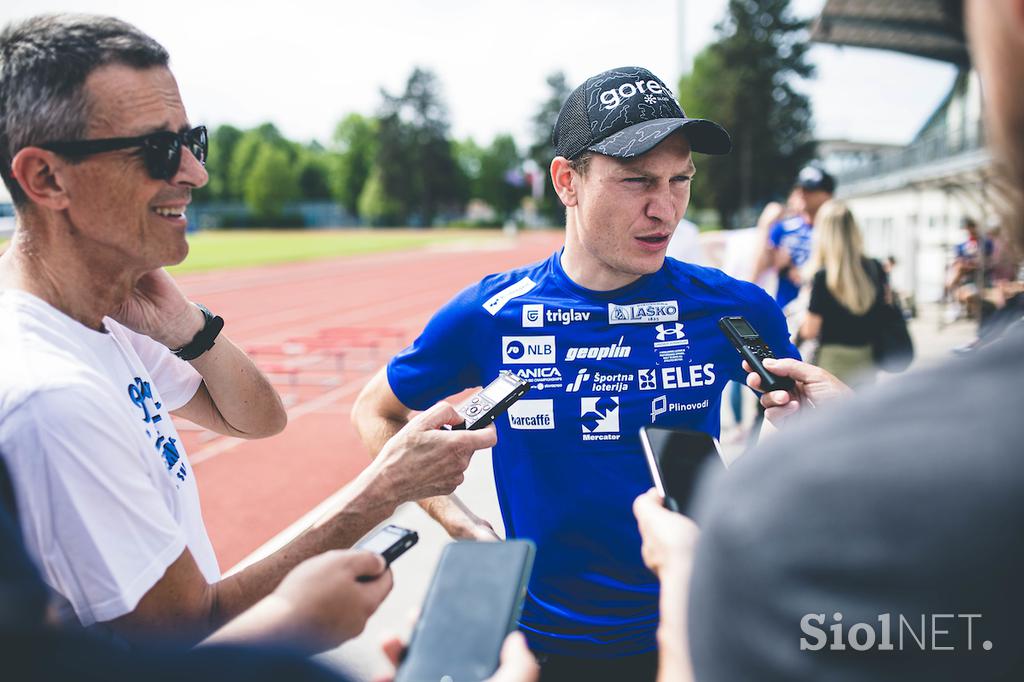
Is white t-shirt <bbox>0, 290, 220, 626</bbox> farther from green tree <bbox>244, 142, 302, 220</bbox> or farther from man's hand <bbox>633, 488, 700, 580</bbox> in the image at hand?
green tree <bbox>244, 142, 302, 220</bbox>

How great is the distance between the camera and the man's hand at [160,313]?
2029 millimetres

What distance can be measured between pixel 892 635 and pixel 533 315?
5.49ft

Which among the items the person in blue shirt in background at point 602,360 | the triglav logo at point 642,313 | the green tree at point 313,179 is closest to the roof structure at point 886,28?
the person in blue shirt in background at point 602,360

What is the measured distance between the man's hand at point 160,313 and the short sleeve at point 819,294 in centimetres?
431

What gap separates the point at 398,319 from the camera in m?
18.4

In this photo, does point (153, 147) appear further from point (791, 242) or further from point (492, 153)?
point (492, 153)

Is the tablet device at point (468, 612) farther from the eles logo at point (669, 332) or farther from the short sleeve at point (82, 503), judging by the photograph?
the eles logo at point (669, 332)

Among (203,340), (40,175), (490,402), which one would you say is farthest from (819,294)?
(40,175)

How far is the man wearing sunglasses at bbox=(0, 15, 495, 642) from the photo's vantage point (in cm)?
126

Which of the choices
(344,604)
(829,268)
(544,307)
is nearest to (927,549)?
(344,604)

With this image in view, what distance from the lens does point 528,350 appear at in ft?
7.43

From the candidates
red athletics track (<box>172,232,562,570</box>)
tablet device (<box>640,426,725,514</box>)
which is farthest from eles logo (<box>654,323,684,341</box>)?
red athletics track (<box>172,232,562,570</box>)

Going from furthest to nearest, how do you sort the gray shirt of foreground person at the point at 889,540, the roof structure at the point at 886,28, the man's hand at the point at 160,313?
the roof structure at the point at 886,28
the man's hand at the point at 160,313
the gray shirt of foreground person at the point at 889,540

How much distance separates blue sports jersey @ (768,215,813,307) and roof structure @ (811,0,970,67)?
18.0 meters
